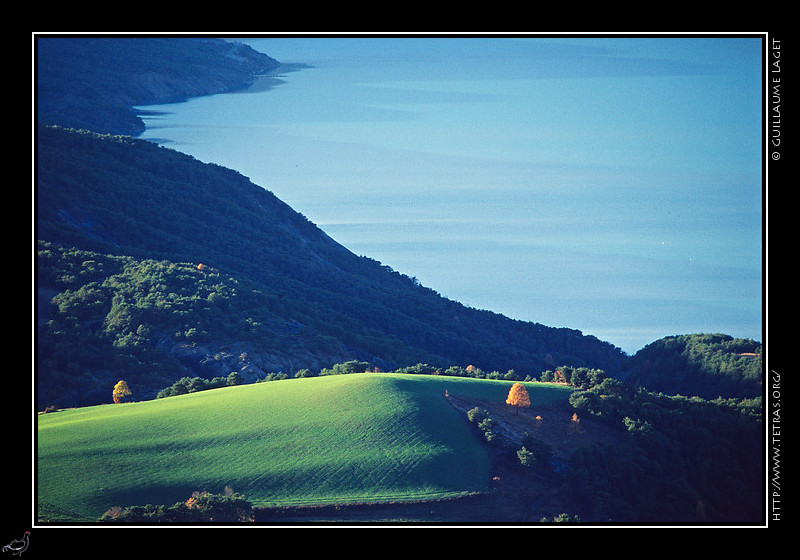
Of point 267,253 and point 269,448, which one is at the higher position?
point 267,253

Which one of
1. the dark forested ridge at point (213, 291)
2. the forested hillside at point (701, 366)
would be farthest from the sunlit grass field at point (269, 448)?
the forested hillside at point (701, 366)

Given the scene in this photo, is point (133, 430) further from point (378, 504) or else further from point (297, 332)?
point (297, 332)

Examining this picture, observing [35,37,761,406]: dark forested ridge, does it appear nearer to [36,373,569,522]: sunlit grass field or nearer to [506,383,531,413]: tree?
[36,373,569,522]: sunlit grass field

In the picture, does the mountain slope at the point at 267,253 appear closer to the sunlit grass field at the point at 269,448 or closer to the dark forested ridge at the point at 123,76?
the sunlit grass field at the point at 269,448

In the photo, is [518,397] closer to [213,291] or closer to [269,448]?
[269,448]
